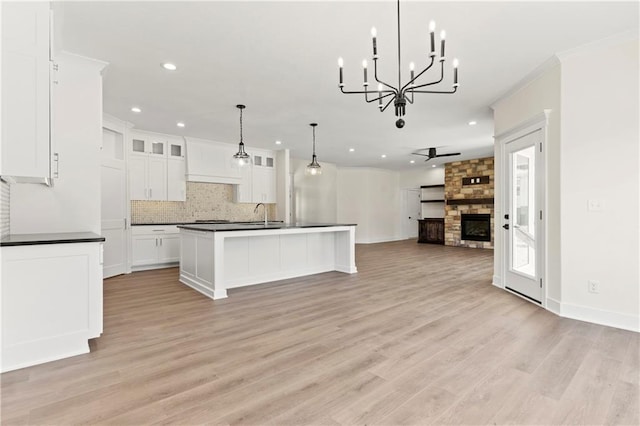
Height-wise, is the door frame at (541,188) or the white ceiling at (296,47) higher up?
the white ceiling at (296,47)

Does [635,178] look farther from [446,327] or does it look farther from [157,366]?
[157,366]

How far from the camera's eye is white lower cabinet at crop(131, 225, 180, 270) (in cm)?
607

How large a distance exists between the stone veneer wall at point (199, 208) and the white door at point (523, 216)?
5.62 metres

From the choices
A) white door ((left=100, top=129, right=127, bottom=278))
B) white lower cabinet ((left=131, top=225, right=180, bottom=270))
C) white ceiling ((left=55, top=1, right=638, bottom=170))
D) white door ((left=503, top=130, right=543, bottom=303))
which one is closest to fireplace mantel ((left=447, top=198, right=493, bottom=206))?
white ceiling ((left=55, top=1, right=638, bottom=170))

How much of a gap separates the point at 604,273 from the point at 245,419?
3613 mm

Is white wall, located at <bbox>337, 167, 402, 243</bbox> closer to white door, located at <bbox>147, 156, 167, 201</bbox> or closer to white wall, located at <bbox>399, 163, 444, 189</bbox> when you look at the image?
white wall, located at <bbox>399, 163, 444, 189</bbox>

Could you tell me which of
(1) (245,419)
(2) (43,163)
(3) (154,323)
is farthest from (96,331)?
(1) (245,419)

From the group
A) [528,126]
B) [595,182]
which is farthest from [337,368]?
[528,126]

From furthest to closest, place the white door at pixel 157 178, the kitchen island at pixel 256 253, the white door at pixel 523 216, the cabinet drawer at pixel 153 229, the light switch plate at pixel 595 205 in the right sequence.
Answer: the white door at pixel 157 178 < the cabinet drawer at pixel 153 229 < the kitchen island at pixel 256 253 < the white door at pixel 523 216 < the light switch plate at pixel 595 205

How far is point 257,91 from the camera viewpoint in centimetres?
427

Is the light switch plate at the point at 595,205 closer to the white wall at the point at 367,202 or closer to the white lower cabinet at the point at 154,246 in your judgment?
the white lower cabinet at the point at 154,246

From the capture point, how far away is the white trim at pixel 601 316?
9.91 feet

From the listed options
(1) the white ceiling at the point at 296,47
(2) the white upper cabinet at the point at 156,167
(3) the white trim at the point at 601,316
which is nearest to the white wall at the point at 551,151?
(3) the white trim at the point at 601,316

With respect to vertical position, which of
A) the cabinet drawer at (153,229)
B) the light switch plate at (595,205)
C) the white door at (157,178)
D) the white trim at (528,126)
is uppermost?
A: the white trim at (528,126)
